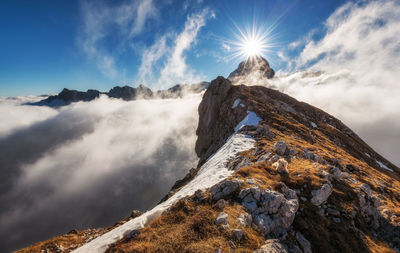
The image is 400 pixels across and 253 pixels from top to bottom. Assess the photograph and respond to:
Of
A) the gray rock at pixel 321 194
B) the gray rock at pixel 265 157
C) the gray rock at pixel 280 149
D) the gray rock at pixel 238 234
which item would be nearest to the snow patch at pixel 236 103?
the gray rock at pixel 280 149

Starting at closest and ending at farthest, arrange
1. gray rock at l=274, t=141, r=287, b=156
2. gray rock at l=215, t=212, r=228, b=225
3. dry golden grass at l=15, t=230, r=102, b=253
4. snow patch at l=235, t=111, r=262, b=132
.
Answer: gray rock at l=215, t=212, r=228, b=225 < dry golden grass at l=15, t=230, r=102, b=253 < gray rock at l=274, t=141, r=287, b=156 < snow patch at l=235, t=111, r=262, b=132

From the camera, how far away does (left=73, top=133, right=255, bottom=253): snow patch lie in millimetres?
12102

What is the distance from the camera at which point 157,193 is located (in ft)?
596

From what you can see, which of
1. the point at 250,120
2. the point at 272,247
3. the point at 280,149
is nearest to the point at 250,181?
the point at 272,247

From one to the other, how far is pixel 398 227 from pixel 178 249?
69.1 ft

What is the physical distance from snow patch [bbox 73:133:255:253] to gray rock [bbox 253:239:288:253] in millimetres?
7315

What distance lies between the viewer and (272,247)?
9320 millimetres

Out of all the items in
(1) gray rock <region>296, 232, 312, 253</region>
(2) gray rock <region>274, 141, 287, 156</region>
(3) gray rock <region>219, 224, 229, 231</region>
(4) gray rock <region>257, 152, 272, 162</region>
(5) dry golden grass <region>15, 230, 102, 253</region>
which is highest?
(2) gray rock <region>274, 141, 287, 156</region>

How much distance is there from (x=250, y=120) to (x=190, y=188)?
1173 inches

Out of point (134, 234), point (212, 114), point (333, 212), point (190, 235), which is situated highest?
point (212, 114)

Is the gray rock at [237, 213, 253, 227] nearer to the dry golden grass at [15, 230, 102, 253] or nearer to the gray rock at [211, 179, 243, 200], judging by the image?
the gray rock at [211, 179, 243, 200]

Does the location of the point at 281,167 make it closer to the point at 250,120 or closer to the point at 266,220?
the point at 266,220

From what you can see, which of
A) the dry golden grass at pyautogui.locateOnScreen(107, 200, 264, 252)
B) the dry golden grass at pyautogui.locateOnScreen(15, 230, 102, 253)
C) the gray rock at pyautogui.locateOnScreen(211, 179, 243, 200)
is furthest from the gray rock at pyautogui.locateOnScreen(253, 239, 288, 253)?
the dry golden grass at pyautogui.locateOnScreen(15, 230, 102, 253)

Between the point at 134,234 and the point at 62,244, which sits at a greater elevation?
the point at 134,234
